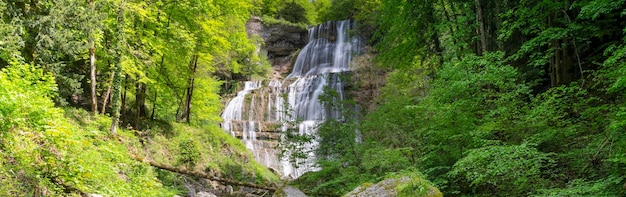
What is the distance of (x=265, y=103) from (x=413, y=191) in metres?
19.2

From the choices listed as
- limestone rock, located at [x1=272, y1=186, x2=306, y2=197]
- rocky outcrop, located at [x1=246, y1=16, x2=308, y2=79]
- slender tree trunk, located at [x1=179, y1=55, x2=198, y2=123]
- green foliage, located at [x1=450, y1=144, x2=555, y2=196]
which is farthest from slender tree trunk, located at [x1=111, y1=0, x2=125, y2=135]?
rocky outcrop, located at [x1=246, y1=16, x2=308, y2=79]

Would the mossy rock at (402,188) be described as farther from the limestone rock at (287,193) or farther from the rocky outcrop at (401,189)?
the limestone rock at (287,193)

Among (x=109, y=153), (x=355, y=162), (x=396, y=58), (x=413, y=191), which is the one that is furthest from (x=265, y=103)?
(x=413, y=191)

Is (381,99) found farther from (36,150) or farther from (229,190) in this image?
(36,150)

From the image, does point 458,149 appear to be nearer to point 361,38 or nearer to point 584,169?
point 584,169

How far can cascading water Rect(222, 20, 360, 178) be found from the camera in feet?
64.7

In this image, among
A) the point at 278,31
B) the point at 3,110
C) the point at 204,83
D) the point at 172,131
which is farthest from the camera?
the point at 278,31

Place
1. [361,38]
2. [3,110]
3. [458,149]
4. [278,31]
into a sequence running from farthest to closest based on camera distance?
1. [278,31]
2. [361,38]
3. [458,149]
4. [3,110]

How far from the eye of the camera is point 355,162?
28.4 feet

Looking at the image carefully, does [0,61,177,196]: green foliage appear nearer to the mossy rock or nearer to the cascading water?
the mossy rock

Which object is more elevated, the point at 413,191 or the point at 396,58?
the point at 396,58

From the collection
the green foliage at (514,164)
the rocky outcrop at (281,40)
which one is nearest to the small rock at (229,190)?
the green foliage at (514,164)

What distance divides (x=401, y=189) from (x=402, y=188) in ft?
0.07

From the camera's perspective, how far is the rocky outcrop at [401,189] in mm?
5043
